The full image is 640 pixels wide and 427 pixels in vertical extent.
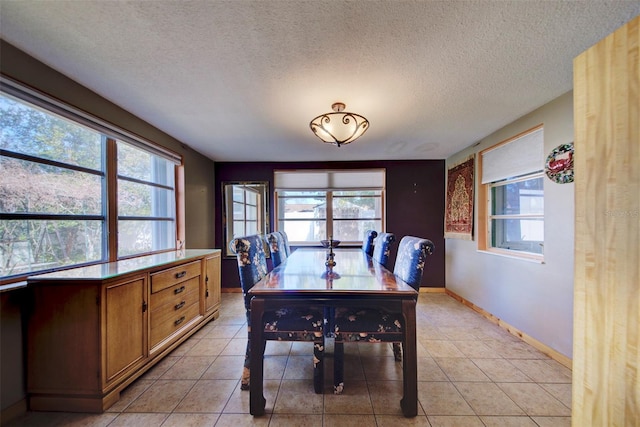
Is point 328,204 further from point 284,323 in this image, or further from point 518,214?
point 284,323

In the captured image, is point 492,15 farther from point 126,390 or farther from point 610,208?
point 126,390

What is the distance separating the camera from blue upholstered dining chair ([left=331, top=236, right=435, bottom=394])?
1.59 metres

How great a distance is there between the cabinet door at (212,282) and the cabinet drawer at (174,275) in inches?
7.3

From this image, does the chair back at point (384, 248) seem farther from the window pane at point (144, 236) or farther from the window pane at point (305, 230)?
the window pane at point (144, 236)

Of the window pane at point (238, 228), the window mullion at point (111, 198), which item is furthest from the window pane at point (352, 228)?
the window mullion at point (111, 198)

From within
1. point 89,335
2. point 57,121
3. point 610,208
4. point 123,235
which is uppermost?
point 57,121

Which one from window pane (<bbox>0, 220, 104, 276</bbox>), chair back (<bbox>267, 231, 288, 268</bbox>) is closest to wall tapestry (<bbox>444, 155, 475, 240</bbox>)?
chair back (<bbox>267, 231, 288, 268</bbox>)

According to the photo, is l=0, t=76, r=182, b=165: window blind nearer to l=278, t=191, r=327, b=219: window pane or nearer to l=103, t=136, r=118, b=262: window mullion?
l=103, t=136, r=118, b=262: window mullion

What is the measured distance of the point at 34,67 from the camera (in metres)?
1.60

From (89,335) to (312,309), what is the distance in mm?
1414

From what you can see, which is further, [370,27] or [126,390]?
[126,390]

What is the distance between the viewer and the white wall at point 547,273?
2.04m

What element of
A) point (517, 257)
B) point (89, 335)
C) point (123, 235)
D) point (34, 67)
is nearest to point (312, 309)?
point (89, 335)

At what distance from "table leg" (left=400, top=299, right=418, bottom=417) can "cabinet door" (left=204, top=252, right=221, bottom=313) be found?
7.27 ft
